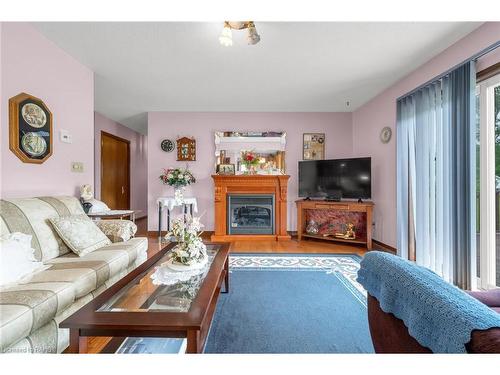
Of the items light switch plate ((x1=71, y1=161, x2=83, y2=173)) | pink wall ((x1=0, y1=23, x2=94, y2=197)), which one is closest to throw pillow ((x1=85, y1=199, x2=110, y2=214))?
pink wall ((x1=0, y1=23, x2=94, y2=197))

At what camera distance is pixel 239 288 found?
2.31m

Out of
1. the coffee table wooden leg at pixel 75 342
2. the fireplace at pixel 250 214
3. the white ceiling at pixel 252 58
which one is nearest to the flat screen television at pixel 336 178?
the fireplace at pixel 250 214

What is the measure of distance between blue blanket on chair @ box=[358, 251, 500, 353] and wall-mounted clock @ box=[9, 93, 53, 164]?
117 inches

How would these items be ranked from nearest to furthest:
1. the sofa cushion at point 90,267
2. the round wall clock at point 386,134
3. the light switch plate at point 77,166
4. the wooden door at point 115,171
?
the sofa cushion at point 90,267 < the light switch plate at point 77,166 < the round wall clock at point 386,134 < the wooden door at point 115,171

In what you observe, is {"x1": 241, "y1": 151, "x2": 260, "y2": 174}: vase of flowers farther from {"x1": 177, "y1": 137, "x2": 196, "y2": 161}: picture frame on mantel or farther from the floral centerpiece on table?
the floral centerpiece on table

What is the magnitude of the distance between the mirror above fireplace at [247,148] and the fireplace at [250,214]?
527mm

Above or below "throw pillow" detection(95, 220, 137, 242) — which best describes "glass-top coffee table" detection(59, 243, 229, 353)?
below

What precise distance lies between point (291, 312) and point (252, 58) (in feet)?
8.58

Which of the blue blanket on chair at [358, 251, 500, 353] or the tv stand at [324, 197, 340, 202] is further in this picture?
the tv stand at [324, 197, 340, 202]

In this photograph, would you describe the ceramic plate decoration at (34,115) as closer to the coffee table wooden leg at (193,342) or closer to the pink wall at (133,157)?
the coffee table wooden leg at (193,342)

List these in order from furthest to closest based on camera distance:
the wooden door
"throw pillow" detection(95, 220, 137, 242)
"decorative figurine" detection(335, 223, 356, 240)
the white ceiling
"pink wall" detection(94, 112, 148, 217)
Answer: the wooden door → "pink wall" detection(94, 112, 148, 217) → "decorative figurine" detection(335, 223, 356, 240) → "throw pillow" detection(95, 220, 137, 242) → the white ceiling

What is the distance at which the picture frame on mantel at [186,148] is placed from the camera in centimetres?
459

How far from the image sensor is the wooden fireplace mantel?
4.38m
